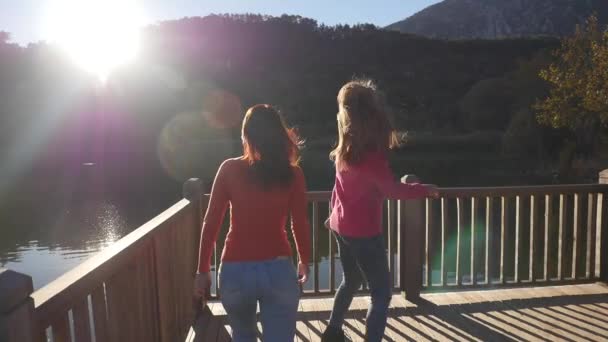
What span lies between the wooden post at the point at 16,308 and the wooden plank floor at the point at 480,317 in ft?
6.19

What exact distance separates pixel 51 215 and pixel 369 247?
66.4 ft

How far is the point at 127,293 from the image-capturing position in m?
2.01

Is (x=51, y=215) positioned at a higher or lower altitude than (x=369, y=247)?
lower

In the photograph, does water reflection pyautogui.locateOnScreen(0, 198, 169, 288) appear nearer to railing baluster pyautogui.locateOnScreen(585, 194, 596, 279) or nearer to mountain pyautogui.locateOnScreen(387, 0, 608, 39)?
railing baluster pyautogui.locateOnScreen(585, 194, 596, 279)

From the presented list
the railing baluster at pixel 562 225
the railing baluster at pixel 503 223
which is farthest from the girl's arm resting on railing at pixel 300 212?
the railing baluster at pixel 562 225

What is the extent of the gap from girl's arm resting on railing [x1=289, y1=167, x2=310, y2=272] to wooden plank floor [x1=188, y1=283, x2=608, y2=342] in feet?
4.15

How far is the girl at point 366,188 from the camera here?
2.13 m

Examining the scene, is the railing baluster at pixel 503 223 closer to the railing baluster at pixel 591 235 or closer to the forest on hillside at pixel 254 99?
the railing baluster at pixel 591 235

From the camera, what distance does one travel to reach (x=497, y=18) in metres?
107

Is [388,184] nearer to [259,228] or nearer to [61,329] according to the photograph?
[259,228]

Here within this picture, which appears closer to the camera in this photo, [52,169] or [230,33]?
[52,169]

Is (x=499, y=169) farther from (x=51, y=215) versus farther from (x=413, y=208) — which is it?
(x=413, y=208)

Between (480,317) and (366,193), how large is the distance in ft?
5.37

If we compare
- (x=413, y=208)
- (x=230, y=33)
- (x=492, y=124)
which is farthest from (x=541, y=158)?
(x=230, y=33)
